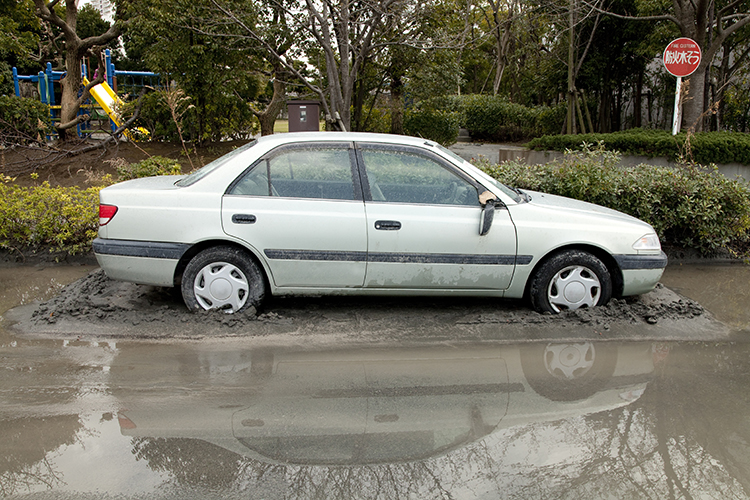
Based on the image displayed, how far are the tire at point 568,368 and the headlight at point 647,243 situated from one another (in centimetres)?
97

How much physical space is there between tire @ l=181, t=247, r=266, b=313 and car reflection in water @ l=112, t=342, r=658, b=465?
25.5 inches

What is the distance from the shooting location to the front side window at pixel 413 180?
16.2ft

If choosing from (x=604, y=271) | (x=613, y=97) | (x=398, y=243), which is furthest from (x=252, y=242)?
(x=613, y=97)

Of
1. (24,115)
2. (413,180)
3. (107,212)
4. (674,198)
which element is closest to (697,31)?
(674,198)

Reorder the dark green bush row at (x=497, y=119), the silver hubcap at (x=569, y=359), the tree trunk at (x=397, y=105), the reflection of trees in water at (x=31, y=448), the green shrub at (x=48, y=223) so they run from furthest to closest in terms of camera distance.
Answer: the dark green bush row at (x=497, y=119) < the tree trunk at (x=397, y=105) < the green shrub at (x=48, y=223) < the silver hubcap at (x=569, y=359) < the reflection of trees in water at (x=31, y=448)

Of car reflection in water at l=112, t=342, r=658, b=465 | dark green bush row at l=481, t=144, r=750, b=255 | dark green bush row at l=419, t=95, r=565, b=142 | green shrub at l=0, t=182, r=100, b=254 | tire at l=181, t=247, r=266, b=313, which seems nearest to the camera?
car reflection in water at l=112, t=342, r=658, b=465

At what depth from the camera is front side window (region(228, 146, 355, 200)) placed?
490 cm

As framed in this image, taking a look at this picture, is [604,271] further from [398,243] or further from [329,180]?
[329,180]

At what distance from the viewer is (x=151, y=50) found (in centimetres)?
1230

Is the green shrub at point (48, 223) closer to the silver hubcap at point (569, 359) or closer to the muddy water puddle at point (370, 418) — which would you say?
the muddy water puddle at point (370, 418)

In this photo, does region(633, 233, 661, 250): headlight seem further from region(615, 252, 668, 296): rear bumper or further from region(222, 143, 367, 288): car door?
region(222, 143, 367, 288): car door

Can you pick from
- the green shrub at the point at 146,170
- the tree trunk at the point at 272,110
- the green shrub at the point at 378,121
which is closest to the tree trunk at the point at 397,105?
the green shrub at the point at 378,121

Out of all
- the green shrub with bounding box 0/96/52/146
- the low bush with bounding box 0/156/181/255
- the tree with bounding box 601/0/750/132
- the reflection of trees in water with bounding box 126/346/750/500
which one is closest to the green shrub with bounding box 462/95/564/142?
the tree with bounding box 601/0/750/132

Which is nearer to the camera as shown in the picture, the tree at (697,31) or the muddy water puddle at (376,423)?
the muddy water puddle at (376,423)
